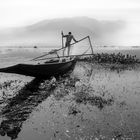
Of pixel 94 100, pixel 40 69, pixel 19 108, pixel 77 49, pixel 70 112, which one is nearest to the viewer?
pixel 70 112

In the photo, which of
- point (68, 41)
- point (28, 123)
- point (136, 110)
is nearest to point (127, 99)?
point (136, 110)

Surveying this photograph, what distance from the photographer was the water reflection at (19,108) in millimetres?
11909

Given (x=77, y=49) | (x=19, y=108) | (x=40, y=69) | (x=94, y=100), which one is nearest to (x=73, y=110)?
Answer: (x=94, y=100)

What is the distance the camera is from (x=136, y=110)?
14.7 metres

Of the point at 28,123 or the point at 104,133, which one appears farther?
the point at 28,123

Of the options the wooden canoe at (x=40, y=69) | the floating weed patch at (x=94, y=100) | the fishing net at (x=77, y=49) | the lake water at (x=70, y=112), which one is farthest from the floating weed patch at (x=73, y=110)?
the fishing net at (x=77, y=49)

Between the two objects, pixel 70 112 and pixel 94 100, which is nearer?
pixel 70 112

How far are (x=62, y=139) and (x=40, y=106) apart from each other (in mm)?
5206

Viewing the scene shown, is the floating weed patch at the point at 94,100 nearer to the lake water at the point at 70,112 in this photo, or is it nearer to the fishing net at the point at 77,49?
the lake water at the point at 70,112

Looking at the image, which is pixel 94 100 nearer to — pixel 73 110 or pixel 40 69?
pixel 73 110

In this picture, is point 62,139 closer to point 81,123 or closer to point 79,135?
point 79,135

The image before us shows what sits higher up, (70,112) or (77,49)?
(77,49)

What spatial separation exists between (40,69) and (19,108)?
7.85 m

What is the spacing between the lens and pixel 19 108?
50.2 ft
